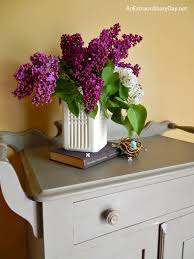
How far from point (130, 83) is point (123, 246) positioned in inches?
19.2

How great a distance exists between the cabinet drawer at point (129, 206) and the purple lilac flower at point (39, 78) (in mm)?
305

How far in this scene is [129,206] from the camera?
0.72 metres

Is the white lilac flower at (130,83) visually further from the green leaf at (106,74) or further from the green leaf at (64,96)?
the green leaf at (64,96)

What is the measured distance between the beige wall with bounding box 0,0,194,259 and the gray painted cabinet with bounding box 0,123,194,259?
17 centimetres

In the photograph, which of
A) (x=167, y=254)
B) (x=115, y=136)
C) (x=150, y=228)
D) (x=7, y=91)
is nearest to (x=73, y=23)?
(x=7, y=91)

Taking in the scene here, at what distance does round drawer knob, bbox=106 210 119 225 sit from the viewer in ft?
2.20

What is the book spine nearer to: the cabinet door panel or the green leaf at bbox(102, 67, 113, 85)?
the green leaf at bbox(102, 67, 113, 85)

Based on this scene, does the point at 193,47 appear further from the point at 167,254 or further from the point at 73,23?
the point at 167,254

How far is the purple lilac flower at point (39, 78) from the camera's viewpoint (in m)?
0.68

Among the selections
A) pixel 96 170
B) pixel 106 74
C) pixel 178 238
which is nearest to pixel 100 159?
pixel 96 170

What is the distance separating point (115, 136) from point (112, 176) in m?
0.44

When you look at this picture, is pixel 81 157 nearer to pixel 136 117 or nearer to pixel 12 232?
pixel 136 117

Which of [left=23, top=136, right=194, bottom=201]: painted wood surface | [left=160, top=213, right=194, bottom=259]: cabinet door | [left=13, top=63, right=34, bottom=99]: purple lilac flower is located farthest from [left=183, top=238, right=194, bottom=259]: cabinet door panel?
[left=13, top=63, right=34, bottom=99]: purple lilac flower

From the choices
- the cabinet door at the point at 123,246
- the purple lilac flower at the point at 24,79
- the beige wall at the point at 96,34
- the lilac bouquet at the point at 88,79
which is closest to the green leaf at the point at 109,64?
the lilac bouquet at the point at 88,79
